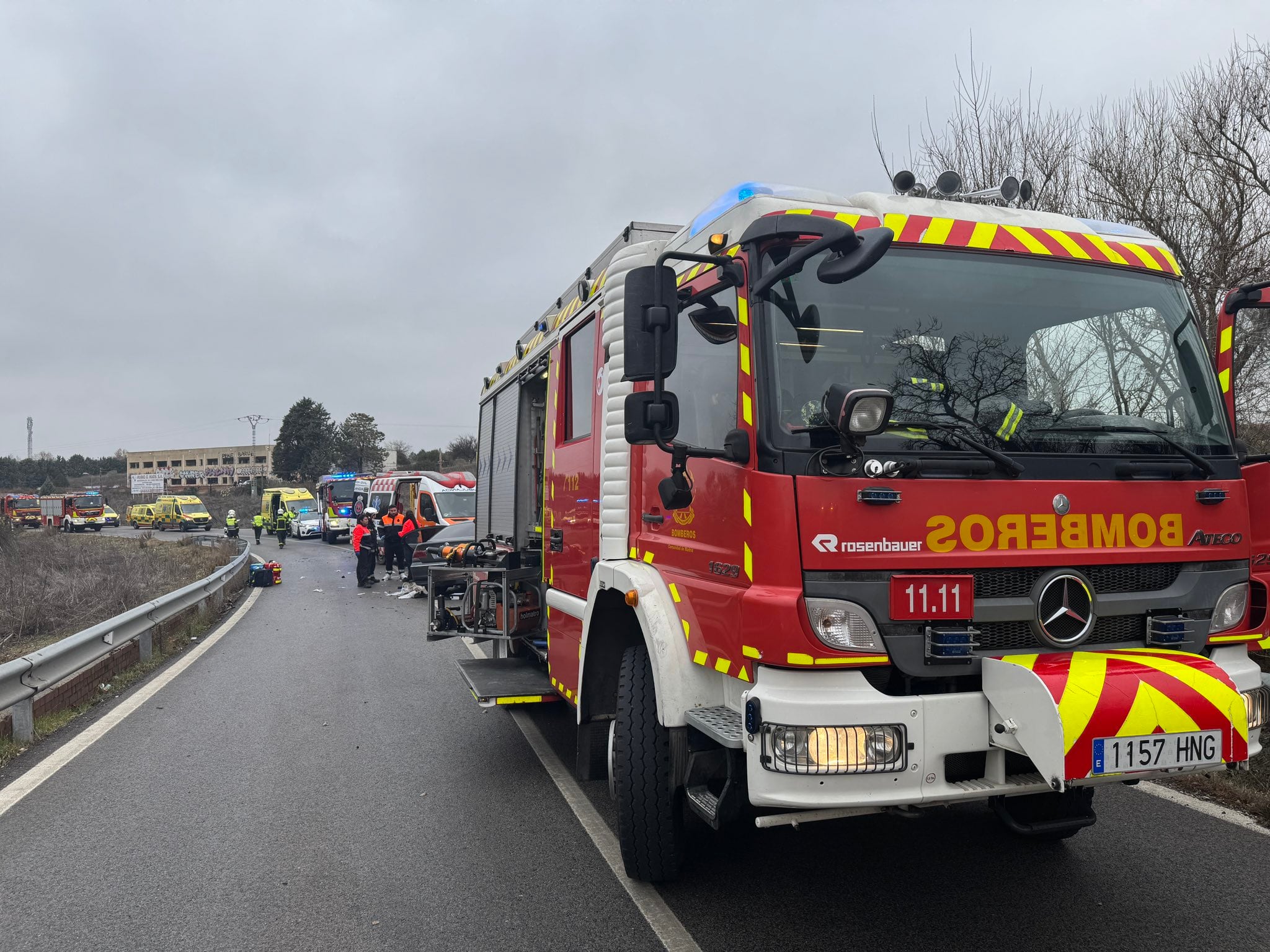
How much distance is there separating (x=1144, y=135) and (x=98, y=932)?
13.6 meters

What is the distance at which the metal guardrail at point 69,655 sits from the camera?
6164 millimetres

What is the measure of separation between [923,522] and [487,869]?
8.29 feet

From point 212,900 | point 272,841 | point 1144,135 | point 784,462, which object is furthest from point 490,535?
point 1144,135

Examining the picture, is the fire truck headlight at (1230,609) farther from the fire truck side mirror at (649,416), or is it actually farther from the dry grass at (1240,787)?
the fire truck side mirror at (649,416)

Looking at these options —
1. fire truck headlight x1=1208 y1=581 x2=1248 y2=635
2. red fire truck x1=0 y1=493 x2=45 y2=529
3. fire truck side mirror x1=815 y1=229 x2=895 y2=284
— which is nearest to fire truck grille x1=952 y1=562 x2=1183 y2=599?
fire truck headlight x1=1208 y1=581 x2=1248 y2=635

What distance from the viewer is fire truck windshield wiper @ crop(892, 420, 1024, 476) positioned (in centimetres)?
320

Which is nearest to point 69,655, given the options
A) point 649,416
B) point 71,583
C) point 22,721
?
point 22,721

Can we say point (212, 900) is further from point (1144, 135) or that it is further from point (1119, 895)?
point (1144, 135)

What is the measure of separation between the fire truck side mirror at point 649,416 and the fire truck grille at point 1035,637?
1.31 meters

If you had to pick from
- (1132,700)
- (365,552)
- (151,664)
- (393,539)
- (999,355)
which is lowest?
(151,664)

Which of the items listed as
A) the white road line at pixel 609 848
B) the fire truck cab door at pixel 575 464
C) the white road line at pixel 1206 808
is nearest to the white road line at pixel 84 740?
the white road line at pixel 609 848

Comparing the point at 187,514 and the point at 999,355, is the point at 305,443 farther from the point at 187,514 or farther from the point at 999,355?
the point at 999,355

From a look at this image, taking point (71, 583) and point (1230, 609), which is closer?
point (1230, 609)

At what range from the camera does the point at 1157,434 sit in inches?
138
